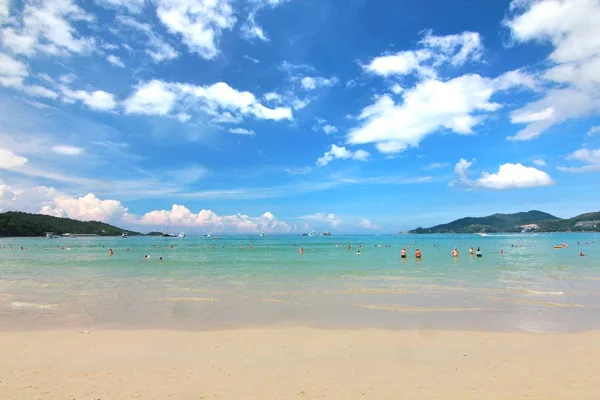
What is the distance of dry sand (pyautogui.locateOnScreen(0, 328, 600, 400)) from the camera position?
6.79m

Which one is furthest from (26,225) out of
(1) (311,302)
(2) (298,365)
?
(2) (298,365)

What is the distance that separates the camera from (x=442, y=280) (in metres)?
23.9

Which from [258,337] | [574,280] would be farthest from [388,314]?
[574,280]

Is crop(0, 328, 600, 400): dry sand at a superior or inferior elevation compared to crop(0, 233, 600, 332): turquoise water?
superior

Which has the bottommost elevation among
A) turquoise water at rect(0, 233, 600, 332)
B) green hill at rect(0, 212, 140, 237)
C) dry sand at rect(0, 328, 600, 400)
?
turquoise water at rect(0, 233, 600, 332)

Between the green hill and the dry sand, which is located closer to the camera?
the dry sand

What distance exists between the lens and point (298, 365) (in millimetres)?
8320

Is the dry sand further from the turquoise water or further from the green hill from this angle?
the green hill

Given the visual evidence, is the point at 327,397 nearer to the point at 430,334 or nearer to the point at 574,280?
the point at 430,334

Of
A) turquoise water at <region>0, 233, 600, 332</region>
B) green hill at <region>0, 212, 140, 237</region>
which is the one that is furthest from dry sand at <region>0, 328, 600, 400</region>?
green hill at <region>0, 212, 140, 237</region>

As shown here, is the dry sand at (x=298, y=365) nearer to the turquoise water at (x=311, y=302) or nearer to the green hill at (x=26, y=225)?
the turquoise water at (x=311, y=302)

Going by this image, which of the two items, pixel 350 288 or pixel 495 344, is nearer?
pixel 495 344

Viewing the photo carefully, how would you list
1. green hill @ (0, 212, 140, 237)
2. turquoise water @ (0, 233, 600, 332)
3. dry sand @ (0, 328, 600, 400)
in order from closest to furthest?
dry sand @ (0, 328, 600, 400)
turquoise water @ (0, 233, 600, 332)
green hill @ (0, 212, 140, 237)

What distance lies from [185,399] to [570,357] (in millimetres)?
9094
